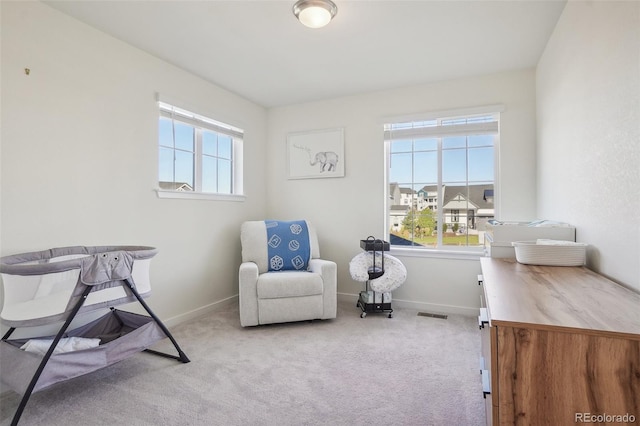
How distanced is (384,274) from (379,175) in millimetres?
1160

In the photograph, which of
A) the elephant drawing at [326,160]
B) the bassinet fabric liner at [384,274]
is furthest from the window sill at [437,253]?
the elephant drawing at [326,160]

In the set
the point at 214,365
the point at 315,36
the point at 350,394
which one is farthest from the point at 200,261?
the point at 315,36

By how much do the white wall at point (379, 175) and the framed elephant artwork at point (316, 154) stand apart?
0.25ft

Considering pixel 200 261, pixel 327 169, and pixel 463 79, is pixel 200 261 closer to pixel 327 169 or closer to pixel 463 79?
pixel 327 169

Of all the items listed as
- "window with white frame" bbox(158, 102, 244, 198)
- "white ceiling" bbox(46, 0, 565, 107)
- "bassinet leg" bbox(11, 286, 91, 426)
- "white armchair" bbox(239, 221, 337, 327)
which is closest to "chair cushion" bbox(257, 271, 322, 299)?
"white armchair" bbox(239, 221, 337, 327)

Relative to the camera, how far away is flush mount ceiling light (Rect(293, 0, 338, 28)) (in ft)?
6.63

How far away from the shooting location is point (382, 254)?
3.26 meters

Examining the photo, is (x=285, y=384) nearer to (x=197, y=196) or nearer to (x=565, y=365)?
(x=565, y=365)

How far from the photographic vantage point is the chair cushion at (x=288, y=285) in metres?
2.95

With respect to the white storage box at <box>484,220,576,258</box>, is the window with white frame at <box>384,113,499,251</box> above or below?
above

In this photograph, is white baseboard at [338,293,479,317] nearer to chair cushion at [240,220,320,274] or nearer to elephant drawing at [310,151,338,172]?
chair cushion at [240,220,320,274]

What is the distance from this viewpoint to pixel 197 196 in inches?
128

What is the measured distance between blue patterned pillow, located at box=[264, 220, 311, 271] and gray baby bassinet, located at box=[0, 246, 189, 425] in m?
1.44

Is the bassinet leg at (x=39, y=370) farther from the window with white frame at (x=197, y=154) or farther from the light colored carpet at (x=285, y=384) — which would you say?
the window with white frame at (x=197, y=154)
